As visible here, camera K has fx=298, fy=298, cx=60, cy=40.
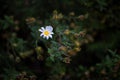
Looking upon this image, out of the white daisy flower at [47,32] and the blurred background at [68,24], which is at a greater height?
the blurred background at [68,24]

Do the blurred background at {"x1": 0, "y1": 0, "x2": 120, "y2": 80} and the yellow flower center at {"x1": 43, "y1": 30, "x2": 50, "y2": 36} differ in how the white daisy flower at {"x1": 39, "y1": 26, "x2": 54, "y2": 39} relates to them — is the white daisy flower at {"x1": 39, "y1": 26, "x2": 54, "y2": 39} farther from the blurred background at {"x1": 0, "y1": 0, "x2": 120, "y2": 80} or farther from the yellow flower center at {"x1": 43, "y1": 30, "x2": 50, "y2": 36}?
the blurred background at {"x1": 0, "y1": 0, "x2": 120, "y2": 80}

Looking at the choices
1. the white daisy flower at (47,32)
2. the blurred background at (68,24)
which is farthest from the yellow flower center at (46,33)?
the blurred background at (68,24)

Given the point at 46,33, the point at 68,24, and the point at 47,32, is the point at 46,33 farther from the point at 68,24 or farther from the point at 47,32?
the point at 68,24

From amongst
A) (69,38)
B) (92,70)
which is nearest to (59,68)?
(92,70)

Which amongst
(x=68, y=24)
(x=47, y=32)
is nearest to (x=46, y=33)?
(x=47, y=32)

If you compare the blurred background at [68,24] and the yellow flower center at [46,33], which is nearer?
the yellow flower center at [46,33]

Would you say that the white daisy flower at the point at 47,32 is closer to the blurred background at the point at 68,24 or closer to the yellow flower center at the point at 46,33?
the yellow flower center at the point at 46,33

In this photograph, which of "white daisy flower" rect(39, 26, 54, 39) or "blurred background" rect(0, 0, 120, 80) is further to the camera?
"blurred background" rect(0, 0, 120, 80)

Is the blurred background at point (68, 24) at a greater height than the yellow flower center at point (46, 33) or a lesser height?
greater

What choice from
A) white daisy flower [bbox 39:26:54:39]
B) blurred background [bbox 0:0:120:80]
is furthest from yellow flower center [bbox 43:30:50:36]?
blurred background [bbox 0:0:120:80]
